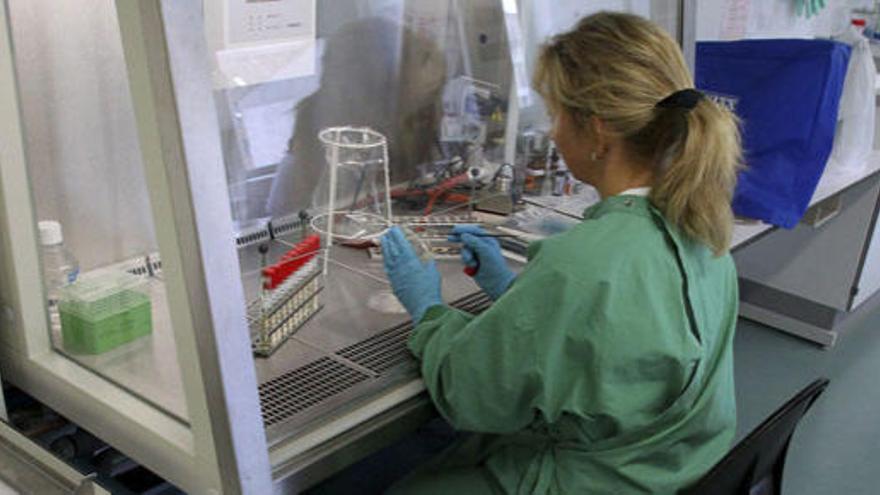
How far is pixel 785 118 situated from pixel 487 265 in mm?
1262

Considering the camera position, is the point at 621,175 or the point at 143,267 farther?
the point at 143,267

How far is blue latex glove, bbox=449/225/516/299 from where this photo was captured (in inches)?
56.5

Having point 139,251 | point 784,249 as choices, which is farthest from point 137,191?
point 784,249

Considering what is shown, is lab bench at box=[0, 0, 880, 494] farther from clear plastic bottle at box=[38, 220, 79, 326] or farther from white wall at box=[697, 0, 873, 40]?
white wall at box=[697, 0, 873, 40]

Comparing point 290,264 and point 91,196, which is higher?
point 91,196

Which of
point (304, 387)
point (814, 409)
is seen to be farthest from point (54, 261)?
point (814, 409)

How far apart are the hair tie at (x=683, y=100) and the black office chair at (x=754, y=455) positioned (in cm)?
44

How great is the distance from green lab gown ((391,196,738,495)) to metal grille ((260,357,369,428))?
122mm

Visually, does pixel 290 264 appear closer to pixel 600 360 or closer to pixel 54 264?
pixel 54 264

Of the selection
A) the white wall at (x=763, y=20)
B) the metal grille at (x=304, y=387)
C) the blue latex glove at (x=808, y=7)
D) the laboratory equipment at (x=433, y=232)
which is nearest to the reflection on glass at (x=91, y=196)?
the metal grille at (x=304, y=387)

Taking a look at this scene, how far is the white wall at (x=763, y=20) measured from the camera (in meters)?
3.05

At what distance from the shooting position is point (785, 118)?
2.23 meters

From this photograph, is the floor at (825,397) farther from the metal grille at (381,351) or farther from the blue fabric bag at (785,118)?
the metal grille at (381,351)

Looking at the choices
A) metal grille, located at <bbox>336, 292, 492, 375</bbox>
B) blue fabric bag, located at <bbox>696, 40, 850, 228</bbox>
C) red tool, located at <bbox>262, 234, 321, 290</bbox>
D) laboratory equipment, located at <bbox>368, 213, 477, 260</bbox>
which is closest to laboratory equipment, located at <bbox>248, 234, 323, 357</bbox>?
red tool, located at <bbox>262, 234, 321, 290</bbox>
